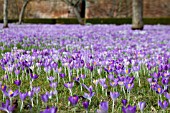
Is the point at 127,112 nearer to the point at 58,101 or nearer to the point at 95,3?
the point at 58,101

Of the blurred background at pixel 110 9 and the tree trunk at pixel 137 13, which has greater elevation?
the blurred background at pixel 110 9

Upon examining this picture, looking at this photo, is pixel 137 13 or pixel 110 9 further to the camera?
pixel 110 9

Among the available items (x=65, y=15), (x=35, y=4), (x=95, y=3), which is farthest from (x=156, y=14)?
(x=35, y=4)

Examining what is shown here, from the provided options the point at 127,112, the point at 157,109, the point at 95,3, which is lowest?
the point at 157,109

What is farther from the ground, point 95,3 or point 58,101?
point 95,3

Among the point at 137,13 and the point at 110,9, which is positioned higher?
the point at 110,9

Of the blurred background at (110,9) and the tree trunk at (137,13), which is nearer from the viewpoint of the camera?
the tree trunk at (137,13)

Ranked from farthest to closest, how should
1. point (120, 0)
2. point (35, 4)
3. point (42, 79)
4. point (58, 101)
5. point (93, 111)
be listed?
point (35, 4), point (120, 0), point (42, 79), point (58, 101), point (93, 111)

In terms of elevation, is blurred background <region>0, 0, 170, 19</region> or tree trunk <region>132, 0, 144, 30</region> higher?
blurred background <region>0, 0, 170, 19</region>

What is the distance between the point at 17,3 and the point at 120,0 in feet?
47.0

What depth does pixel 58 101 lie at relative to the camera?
322 cm

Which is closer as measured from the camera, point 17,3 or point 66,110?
point 66,110

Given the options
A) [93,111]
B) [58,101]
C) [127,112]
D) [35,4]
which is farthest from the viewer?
[35,4]

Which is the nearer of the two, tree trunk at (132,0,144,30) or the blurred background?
tree trunk at (132,0,144,30)
